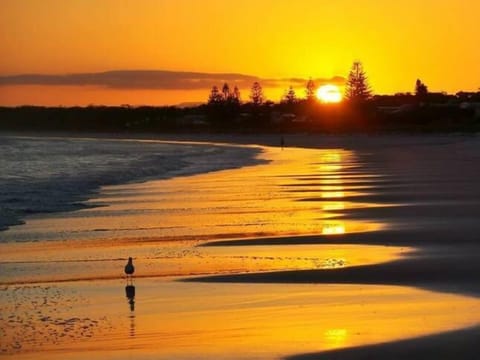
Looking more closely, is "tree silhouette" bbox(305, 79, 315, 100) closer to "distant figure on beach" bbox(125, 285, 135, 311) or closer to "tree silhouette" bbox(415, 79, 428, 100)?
"tree silhouette" bbox(415, 79, 428, 100)

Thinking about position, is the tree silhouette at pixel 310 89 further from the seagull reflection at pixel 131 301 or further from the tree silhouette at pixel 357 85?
the seagull reflection at pixel 131 301

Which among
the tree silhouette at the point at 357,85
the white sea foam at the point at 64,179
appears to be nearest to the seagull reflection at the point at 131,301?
the white sea foam at the point at 64,179

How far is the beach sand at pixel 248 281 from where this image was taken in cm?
691

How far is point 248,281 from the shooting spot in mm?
9539

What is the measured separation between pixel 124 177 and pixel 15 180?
4117 mm

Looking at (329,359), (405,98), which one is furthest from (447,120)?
(329,359)

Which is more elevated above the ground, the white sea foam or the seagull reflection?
the seagull reflection

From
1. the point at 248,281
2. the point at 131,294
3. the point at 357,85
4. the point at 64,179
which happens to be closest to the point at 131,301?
the point at 131,294

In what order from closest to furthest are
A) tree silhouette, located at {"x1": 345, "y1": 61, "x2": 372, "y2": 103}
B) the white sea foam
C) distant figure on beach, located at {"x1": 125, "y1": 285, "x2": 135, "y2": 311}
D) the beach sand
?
the beach sand
distant figure on beach, located at {"x1": 125, "y1": 285, "x2": 135, "y2": 311}
the white sea foam
tree silhouette, located at {"x1": 345, "y1": 61, "x2": 372, "y2": 103}

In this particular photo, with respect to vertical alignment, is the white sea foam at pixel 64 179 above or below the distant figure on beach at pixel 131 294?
below

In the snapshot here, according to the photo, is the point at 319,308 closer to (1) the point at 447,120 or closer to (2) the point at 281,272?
(2) the point at 281,272

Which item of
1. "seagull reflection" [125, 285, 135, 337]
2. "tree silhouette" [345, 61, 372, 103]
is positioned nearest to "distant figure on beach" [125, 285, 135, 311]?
"seagull reflection" [125, 285, 135, 337]

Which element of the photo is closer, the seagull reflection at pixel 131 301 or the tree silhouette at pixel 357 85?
the seagull reflection at pixel 131 301

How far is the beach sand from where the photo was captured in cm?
691
